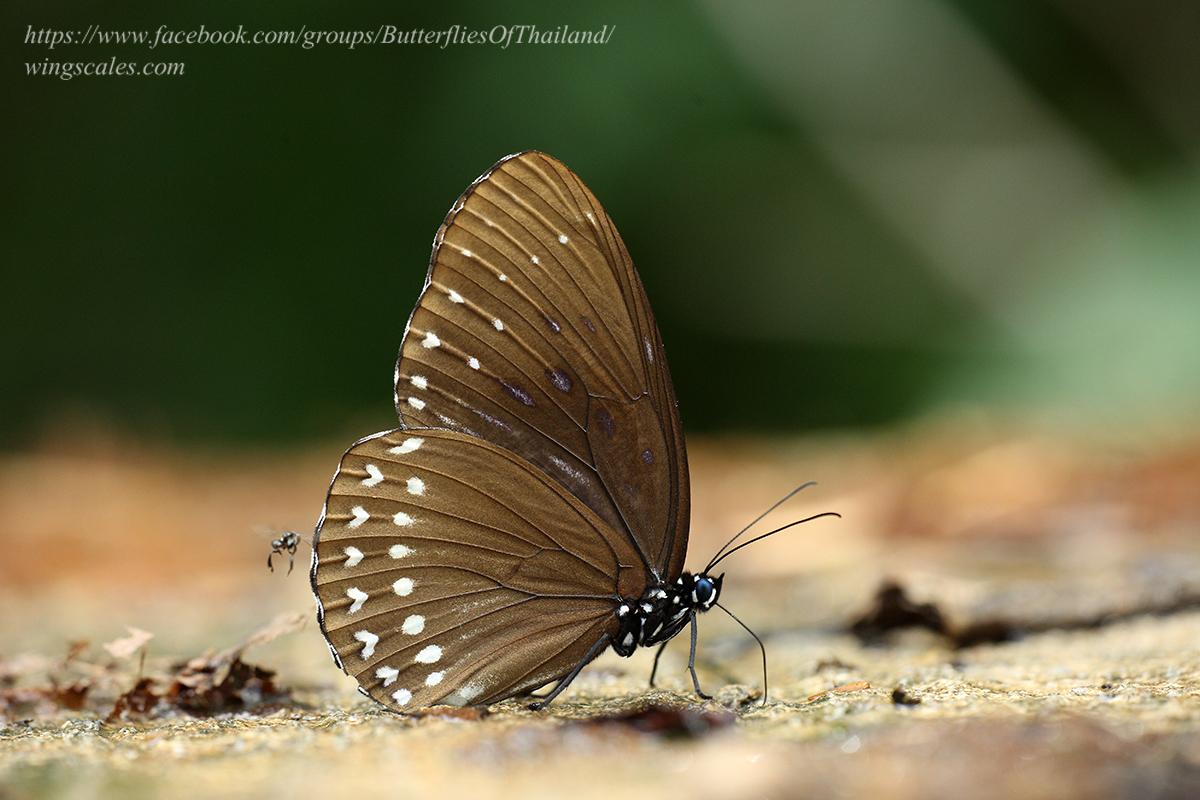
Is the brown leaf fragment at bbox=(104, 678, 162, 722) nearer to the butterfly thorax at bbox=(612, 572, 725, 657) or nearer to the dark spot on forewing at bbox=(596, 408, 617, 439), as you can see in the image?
the butterfly thorax at bbox=(612, 572, 725, 657)

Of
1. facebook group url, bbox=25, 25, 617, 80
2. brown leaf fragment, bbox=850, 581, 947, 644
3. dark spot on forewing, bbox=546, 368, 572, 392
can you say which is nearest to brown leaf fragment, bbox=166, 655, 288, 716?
dark spot on forewing, bbox=546, 368, 572, 392

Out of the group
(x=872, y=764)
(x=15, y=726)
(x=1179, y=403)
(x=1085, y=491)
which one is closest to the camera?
(x=872, y=764)

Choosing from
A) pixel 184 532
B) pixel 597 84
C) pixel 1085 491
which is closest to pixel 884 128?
pixel 597 84

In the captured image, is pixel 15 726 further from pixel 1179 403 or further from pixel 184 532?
pixel 1179 403

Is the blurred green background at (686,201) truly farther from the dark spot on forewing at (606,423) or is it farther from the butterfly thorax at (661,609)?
the dark spot on forewing at (606,423)

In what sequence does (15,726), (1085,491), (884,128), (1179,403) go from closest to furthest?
(15,726), (1085,491), (1179,403), (884,128)

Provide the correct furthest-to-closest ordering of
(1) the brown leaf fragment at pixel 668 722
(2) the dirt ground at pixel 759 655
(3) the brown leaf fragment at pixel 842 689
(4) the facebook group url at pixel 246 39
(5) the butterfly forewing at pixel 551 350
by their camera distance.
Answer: (4) the facebook group url at pixel 246 39 < (5) the butterfly forewing at pixel 551 350 < (3) the brown leaf fragment at pixel 842 689 < (1) the brown leaf fragment at pixel 668 722 < (2) the dirt ground at pixel 759 655

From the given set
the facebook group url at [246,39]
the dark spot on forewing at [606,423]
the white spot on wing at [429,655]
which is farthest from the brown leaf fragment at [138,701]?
the facebook group url at [246,39]
